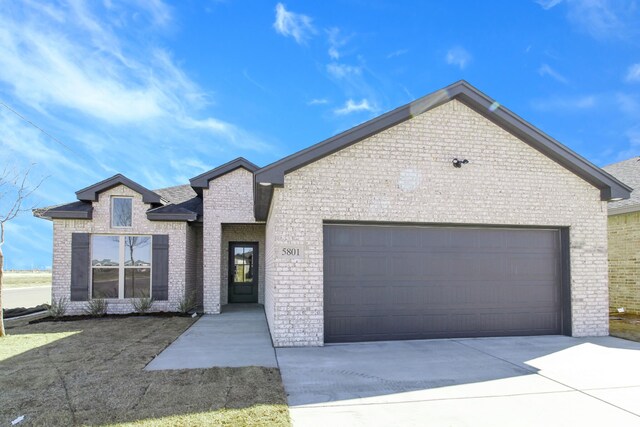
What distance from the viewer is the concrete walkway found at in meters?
6.37

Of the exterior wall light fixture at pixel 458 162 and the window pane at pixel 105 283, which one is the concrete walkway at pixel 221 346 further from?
the exterior wall light fixture at pixel 458 162

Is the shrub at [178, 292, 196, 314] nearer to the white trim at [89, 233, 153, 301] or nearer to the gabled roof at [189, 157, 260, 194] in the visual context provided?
the white trim at [89, 233, 153, 301]

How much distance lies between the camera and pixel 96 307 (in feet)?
40.9

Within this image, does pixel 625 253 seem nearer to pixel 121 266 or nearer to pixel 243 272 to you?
pixel 243 272

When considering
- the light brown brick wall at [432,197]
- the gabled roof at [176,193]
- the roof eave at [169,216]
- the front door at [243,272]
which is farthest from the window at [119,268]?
the light brown brick wall at [432,197]

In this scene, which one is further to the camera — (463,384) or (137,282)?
(137,282)

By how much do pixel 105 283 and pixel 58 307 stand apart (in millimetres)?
1427

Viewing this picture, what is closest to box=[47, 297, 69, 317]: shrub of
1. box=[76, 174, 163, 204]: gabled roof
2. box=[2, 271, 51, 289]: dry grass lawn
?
box=[76, 174, 163, 204]: gabled roof

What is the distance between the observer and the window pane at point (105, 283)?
12.9m

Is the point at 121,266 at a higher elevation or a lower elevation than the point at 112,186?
lower

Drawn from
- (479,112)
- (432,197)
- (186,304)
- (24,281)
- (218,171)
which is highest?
(479,112)

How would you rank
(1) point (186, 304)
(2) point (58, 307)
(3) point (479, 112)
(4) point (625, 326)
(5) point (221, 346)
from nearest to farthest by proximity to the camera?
(5) point (221, 346), (3) point (479, 112), (4) point (625, 326), (2) point (58, 307), (1) point (186, 304)

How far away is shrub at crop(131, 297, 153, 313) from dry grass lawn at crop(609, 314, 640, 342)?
41.6ft

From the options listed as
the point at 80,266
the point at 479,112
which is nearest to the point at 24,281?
the point at 80,266
